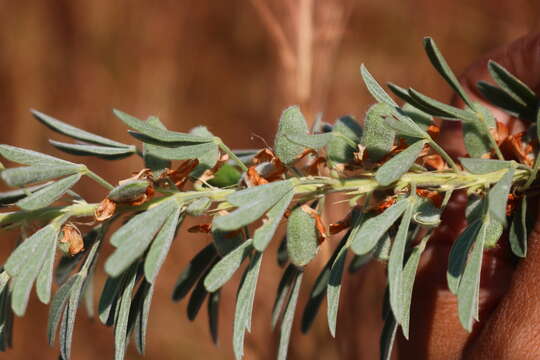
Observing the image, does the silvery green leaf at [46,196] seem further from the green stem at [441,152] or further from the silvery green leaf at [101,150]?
the green stem at [441,152]

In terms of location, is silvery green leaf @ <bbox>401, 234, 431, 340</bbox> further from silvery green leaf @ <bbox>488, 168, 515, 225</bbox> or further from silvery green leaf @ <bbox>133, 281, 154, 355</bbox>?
silvery green leaf @ <bbox>133, 281, 154, 355</bbox>

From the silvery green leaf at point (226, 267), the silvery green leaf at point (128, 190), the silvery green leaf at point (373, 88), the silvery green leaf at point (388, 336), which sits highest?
the silvery green leaf at point (373, 88)

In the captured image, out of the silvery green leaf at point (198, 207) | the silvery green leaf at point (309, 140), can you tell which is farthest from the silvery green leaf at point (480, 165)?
the silvery green leaf at point (198, 207)

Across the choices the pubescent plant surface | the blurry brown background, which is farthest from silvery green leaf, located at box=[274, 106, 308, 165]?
the blurry brown background

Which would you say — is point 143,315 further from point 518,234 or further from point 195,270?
point 518,234

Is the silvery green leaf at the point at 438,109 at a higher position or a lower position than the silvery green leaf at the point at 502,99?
lower

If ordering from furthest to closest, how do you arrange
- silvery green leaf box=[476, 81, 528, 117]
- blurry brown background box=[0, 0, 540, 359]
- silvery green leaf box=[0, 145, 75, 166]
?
blurry brown background box=[0, 0, 540, 359] → silvery green leaf box=[476, 81, 528, 117] → silvery green leaf box=[0, 145, 75, 166]
